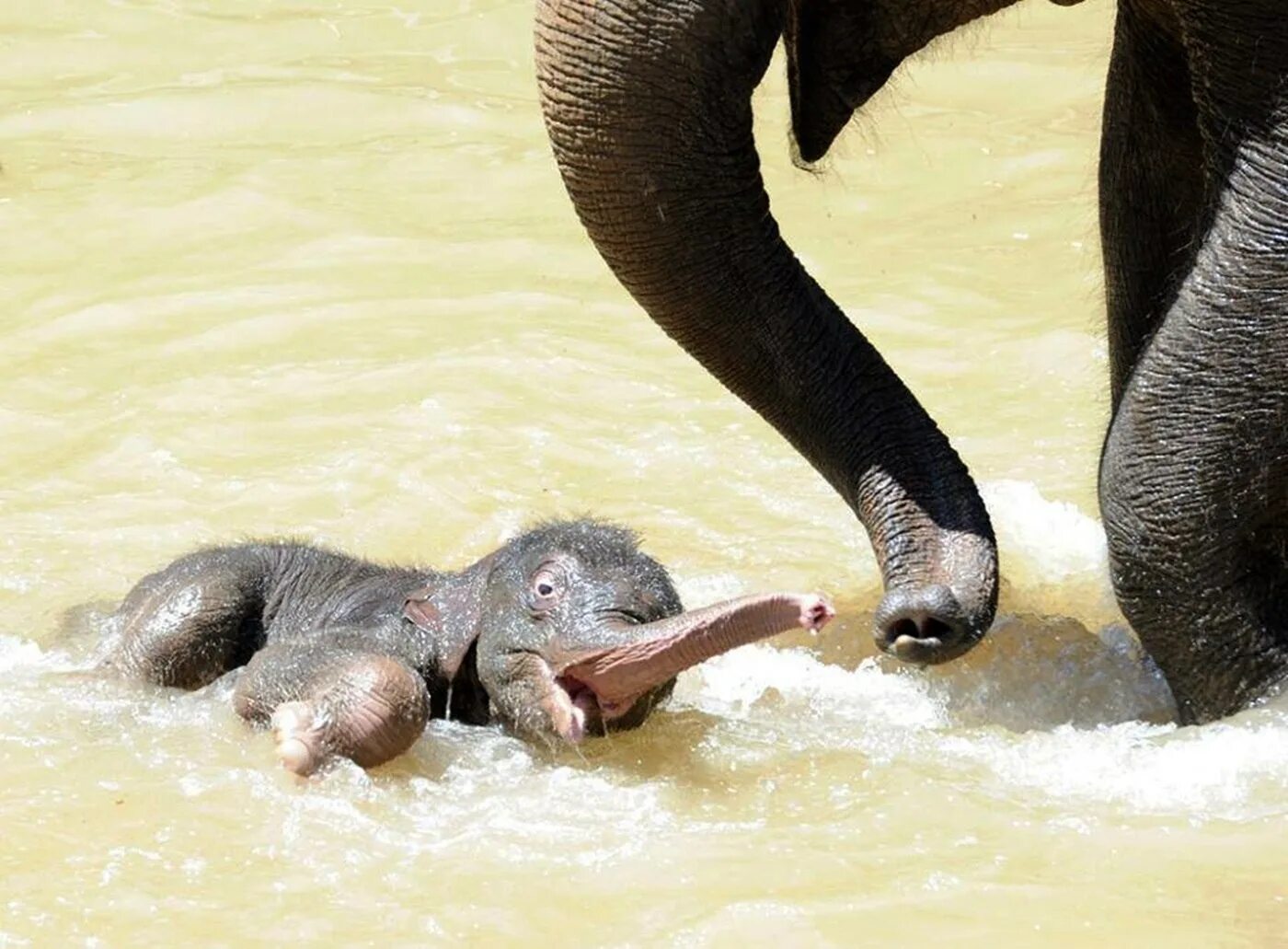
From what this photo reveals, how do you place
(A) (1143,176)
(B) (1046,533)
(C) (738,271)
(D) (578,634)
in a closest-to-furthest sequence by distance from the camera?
(C) (738,271) → (D) (578,634) → (A) (1143,176) → (B) (1046,533)

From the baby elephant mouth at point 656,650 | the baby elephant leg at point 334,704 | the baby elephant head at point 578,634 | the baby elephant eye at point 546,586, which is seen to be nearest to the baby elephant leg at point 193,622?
the baby elephant leg at point 334,704

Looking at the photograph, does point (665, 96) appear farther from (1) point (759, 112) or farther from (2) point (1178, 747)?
(1) point (759, 112)

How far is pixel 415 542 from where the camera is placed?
6629mm

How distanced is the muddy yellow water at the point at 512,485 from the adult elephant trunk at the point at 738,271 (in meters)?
0.40

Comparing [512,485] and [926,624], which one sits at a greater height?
[926,624]

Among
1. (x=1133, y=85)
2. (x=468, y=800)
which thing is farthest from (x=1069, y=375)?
(x=468, y=800)

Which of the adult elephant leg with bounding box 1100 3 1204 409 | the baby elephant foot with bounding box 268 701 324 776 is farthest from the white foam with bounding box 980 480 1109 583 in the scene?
the baby elephant foot with bounding box 268 701 324 776

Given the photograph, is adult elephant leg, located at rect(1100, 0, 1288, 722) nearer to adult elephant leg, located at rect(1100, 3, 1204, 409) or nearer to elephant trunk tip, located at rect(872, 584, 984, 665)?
elephant trunk tip, located at rect(872, 584, 984, 665)

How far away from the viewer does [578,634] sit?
493 centimetres

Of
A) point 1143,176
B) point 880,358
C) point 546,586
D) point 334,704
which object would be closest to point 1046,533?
point 1143,176

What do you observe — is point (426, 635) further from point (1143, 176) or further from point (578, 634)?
point (1143, 176)

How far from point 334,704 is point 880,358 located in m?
1.28

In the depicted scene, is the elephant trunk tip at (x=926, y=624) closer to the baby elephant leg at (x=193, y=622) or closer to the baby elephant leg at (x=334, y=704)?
the baby elephant leg at (x=334, y=704)

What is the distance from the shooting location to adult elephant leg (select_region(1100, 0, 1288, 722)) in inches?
183
